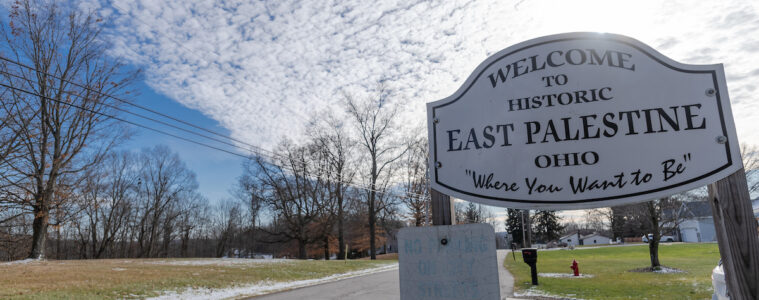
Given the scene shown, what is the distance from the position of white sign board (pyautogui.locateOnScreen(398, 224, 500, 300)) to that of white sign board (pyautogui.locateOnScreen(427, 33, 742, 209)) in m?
0.27

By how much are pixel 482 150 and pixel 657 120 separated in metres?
0.97

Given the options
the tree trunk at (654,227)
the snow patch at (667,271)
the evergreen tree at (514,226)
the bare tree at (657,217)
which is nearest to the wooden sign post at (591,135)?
the bare tree at (657,217)

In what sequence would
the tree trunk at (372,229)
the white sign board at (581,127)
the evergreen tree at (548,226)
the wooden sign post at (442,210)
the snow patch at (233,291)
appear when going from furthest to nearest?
the evergreen tree at (548,226), the tree trunk at (372,229), the snow patch at (233,291), the wooden sign post at (442,210), the white sign board at (581,127)

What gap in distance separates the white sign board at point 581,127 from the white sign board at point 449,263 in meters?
0.27

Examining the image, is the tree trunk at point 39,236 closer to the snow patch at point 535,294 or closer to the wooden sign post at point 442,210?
the snow patch at point 535,294

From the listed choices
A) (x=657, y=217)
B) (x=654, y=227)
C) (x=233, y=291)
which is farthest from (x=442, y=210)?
(x=657, y=217)

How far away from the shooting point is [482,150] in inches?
98.0

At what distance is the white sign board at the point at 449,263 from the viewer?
7.38ft

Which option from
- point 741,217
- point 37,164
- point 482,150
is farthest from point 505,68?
point 37,164

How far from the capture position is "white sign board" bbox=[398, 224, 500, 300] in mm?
2248

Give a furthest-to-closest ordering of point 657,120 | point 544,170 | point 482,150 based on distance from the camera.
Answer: point 482,150, point 544,170, point 657,120

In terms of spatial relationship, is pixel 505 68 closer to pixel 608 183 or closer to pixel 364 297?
pixel 608 183

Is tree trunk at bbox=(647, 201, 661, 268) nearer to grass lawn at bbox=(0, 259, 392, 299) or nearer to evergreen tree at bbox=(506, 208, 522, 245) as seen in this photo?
grass lawn at bbox=(0, 259, 392, 299)

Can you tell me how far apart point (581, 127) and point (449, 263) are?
1.14 m
